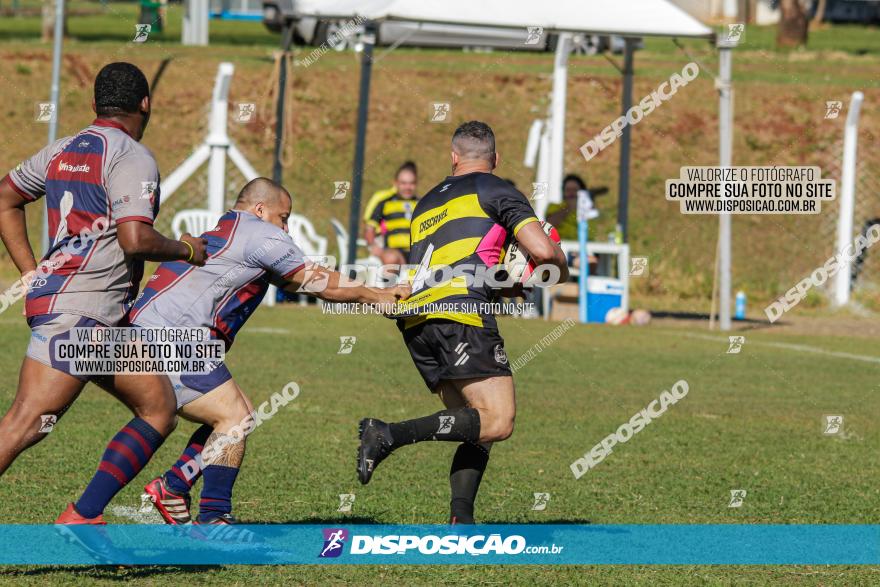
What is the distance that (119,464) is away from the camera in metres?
5.60

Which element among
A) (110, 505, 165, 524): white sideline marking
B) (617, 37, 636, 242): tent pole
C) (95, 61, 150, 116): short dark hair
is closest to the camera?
(95, 61, 150, 116): short dark hair

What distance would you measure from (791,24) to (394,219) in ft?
72.4

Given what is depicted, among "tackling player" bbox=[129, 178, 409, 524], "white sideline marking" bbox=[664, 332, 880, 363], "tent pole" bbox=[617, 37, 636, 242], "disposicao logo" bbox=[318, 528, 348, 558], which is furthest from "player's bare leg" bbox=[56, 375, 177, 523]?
"tent pole" bbox=[617, 37, 636, 242]

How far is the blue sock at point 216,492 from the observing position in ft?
20.5

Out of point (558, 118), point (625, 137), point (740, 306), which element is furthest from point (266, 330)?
point (740, 306)

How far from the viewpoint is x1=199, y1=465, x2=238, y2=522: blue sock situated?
625cm

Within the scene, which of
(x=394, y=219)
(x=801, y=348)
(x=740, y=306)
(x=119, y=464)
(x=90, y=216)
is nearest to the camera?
(x=90, y=216)

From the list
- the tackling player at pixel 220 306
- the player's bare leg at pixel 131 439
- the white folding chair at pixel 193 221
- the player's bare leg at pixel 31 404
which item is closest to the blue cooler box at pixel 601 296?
the white folding chair at pixel 193 221

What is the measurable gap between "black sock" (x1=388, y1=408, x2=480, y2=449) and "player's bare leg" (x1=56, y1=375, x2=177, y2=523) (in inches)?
43.0

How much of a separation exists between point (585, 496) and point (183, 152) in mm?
19271

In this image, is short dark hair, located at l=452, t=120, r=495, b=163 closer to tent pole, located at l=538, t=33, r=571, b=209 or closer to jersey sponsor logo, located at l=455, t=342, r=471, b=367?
jersey sponsor logo, located at l=455, t=342, r=471, b=367

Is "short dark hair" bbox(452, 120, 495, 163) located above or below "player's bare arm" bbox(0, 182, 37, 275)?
above

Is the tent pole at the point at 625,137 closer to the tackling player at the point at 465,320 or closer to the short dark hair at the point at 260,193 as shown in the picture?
the tackling player at the point at 465,320

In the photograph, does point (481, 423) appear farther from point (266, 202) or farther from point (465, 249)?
point (266, 202)
